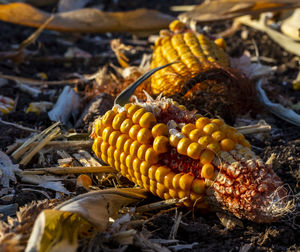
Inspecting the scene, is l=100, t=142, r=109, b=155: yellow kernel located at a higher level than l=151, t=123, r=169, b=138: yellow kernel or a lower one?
lower

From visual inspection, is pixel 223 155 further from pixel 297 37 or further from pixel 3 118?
pixel 297 37

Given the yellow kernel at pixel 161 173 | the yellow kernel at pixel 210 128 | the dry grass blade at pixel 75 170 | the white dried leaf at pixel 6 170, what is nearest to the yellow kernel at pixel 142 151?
the yellow kernel at pixel 161 173

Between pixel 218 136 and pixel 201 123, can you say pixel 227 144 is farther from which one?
pixel 201 123

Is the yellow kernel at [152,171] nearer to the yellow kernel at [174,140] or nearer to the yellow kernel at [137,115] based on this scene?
the yellow kernel at [174,140]

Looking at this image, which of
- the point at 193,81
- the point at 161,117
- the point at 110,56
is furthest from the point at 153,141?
the point at 110,56

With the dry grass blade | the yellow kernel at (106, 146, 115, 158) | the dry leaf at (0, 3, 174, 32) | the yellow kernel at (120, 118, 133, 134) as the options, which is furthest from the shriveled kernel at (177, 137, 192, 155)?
the dry leaf at (0, 3, 174, 32)

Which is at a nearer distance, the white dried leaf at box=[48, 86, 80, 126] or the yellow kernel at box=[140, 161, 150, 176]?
the yellow kernel at box=[140, 161, 150, 176]

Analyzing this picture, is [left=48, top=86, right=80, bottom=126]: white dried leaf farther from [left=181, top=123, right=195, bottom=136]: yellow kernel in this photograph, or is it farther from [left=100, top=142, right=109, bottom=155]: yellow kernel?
[left=181, top=123, right=195, bottom=136]: yellow kernel
